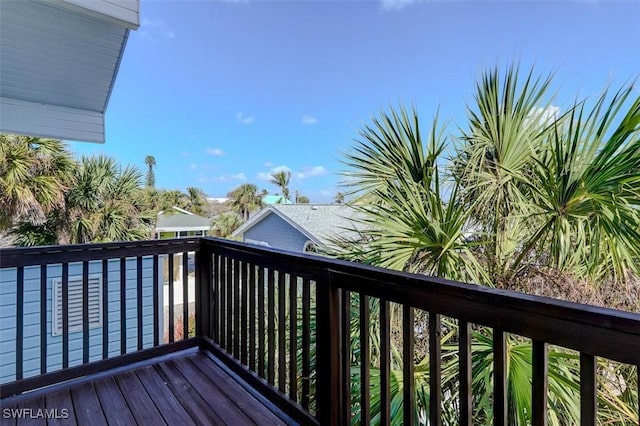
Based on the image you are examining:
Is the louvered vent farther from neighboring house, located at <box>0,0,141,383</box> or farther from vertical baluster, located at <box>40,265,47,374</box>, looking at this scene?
vertical baluster, located at <box>40,265,47,374</box>

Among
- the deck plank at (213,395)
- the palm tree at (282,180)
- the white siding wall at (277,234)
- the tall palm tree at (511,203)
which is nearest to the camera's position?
the deck plank at (213,395)

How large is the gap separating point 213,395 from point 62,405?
819mm

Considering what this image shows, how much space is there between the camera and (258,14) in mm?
10750

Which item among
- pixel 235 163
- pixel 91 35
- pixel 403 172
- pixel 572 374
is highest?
pixel 235 163

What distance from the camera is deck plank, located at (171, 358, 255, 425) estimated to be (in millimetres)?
1872

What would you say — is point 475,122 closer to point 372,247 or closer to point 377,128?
point 377,128

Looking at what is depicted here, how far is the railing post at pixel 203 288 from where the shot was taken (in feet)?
8.98

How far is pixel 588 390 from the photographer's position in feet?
2.95

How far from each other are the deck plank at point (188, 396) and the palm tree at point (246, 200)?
23967mm

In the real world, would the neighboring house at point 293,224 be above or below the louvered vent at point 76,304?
above

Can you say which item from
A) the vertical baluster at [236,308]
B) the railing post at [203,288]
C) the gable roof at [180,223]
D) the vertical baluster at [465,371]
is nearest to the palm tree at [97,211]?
the railing post at [203,288]

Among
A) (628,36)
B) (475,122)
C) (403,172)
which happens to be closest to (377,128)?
(403,172)

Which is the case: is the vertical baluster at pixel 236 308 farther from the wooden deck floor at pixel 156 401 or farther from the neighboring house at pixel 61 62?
the neighboring house at pixel 61 62

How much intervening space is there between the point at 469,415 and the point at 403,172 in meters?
2.16
